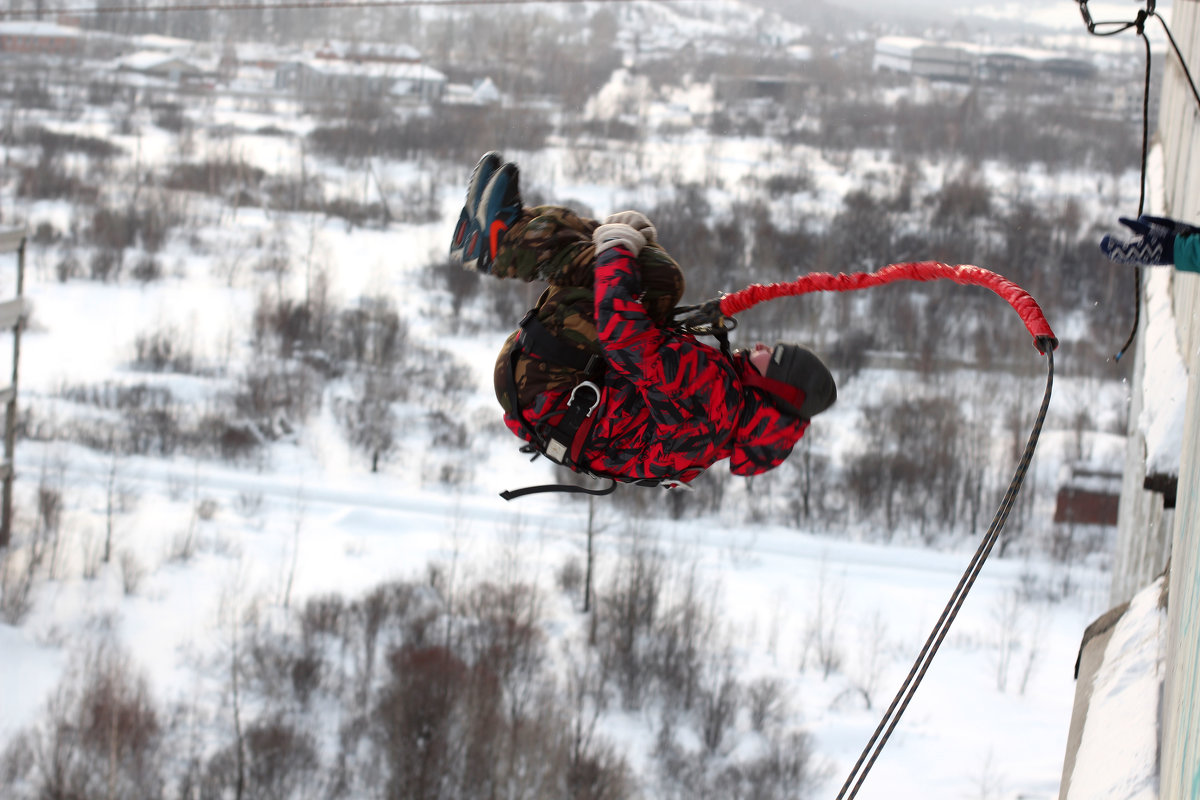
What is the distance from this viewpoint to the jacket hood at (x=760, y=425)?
10.4 ft

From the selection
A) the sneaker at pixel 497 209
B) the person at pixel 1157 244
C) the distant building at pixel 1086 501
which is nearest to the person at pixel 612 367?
the sneaker at pixel 497 209

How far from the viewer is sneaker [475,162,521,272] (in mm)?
3035

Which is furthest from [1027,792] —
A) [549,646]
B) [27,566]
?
[27,566]

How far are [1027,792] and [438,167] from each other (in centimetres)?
3096

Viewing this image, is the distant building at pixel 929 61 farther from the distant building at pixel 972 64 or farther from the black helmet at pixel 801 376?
the black helmet at pixel 801 376

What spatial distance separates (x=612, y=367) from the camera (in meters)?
3.10

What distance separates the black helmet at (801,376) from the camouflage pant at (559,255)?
1.17ft

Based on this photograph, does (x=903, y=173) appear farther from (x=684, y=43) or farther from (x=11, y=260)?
(x=684, y=43)

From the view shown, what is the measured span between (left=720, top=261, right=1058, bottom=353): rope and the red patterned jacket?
0.19m

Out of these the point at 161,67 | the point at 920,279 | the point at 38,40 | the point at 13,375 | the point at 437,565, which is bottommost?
the point at 437,565

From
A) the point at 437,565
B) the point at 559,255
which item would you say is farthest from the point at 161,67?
the point at 559,255

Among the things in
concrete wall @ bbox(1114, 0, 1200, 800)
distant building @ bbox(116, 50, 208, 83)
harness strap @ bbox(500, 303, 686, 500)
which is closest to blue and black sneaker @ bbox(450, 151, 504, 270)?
harness strap @ bbox(500, 303, 686, 500)

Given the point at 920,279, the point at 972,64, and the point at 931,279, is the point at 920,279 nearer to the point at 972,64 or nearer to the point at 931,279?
the point at 931,279

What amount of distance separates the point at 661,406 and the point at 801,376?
44 cm
